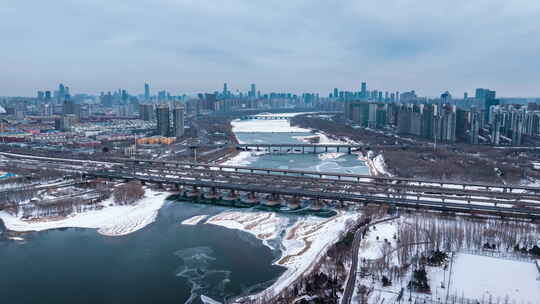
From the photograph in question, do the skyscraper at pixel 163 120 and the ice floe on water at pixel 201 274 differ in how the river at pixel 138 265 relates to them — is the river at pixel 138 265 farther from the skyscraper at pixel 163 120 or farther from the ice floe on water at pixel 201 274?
the skyscraper at pixel 163 120

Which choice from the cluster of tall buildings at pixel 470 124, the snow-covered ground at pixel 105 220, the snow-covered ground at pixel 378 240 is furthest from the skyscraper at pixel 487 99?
the snow-covered ground at pixel 105 220

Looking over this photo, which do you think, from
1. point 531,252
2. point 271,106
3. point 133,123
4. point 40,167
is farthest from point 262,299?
point 271,106

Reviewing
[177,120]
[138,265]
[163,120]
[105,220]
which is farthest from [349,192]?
[177,120]

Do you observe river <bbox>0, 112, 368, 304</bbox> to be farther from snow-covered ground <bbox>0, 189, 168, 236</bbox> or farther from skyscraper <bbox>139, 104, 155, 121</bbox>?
skyscraper <bbox>139, 104, 155, 121</bbox>

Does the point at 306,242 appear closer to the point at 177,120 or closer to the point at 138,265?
the point at 138,265

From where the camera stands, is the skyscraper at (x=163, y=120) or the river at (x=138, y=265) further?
the skyscraper at (x=163, y=120)

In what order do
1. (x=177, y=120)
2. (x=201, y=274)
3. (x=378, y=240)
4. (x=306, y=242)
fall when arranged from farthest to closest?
(x=177, y=120) < (x=306, y=242) < (x=378, y=240) < (x=201, y=274)
